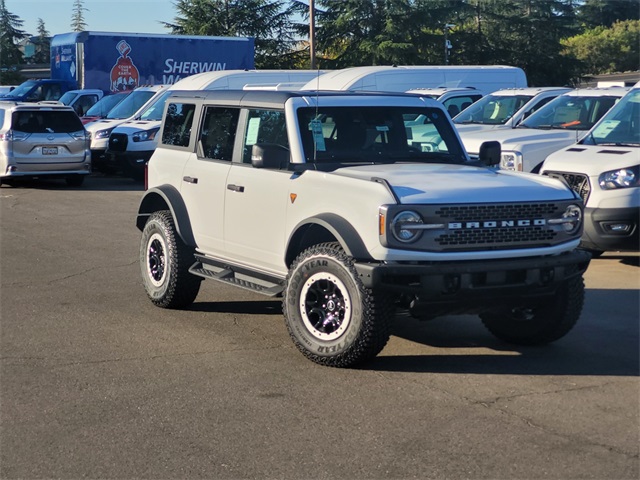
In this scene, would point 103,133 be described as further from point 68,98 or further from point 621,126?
point 621,126

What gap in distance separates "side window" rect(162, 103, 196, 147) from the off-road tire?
3.12m

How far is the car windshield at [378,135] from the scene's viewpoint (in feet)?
25.1

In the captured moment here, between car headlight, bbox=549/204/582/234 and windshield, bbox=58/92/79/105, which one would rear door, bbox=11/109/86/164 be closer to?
windshield, bbox=58/92/79/105

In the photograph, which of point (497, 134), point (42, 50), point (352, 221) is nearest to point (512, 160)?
point (497, 134)

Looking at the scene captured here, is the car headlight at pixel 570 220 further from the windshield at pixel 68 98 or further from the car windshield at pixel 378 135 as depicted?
the windshield at pixel 68 98

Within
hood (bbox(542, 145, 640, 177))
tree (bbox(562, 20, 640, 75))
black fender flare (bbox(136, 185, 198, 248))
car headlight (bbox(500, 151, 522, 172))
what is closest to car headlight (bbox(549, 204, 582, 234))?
black fender flare (bbox(136, 185, 198, 248))

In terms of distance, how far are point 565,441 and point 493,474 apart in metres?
0.68

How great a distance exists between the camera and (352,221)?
666 centimetres

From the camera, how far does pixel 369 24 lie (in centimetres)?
5369

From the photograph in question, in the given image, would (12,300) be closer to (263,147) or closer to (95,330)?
(95,330)

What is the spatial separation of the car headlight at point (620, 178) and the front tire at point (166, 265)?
4454 millimetres

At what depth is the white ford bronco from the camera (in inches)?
254

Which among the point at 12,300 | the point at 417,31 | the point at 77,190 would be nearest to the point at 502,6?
the point at 417,31

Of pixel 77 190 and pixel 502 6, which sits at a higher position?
pixel 502 6
